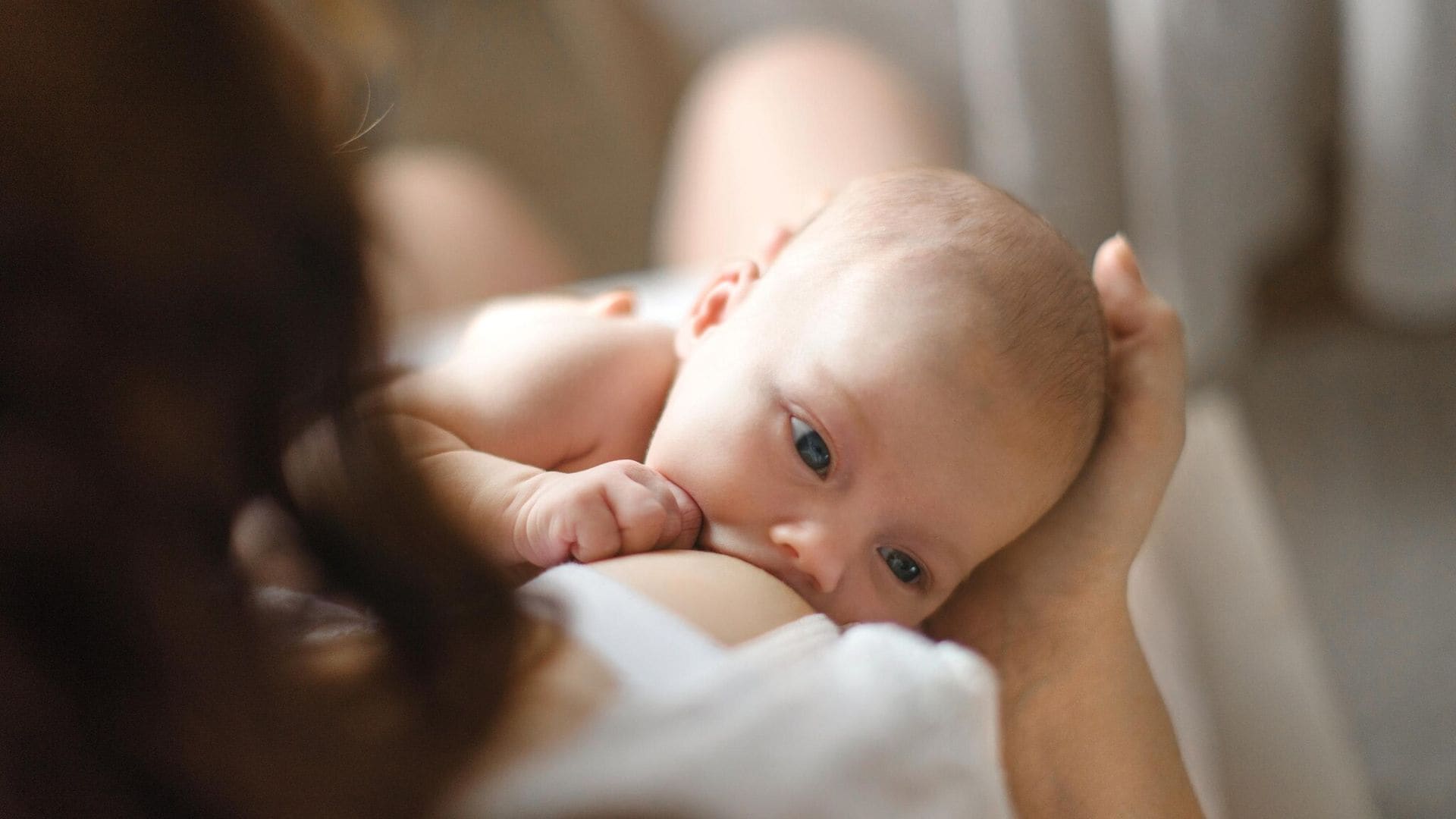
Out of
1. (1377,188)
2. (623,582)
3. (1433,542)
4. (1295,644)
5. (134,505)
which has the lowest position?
(1433,542)

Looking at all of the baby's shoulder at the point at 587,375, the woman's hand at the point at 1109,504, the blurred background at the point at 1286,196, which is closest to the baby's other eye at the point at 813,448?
the baby's shoulder at the point at 587,375

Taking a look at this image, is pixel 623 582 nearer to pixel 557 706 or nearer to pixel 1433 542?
pixel 557 706

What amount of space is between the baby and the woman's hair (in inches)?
6.6

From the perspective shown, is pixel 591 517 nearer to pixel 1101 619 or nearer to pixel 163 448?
pixel 163 448

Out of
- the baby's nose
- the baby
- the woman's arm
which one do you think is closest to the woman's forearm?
the woman's arm

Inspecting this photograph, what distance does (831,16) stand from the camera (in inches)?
61.6

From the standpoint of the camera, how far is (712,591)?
0.57m

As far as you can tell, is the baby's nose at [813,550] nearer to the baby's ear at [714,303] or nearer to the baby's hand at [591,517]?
the baby's hand at [591,517]

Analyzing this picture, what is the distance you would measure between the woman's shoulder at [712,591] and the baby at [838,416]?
1.1 inches

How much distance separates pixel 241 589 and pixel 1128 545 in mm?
590

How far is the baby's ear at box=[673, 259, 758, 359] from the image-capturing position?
2.55ft

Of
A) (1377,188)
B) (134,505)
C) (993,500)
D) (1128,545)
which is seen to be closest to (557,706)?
(134,505)

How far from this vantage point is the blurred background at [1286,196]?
4.16 ft

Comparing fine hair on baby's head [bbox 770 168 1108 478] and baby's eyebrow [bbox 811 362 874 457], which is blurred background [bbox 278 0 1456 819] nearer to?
fine hair on baby's head [bbox 770 168 1108 478]
